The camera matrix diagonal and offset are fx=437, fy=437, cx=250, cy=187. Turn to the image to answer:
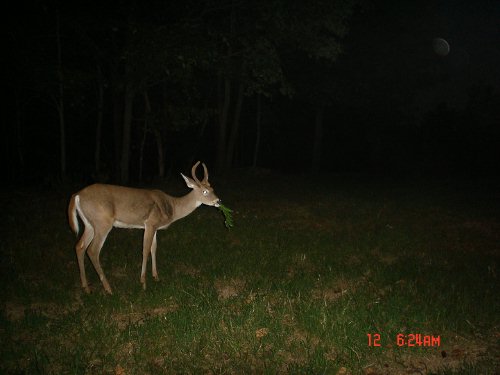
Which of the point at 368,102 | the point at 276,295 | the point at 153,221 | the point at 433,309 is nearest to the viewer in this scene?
the point at 433,309

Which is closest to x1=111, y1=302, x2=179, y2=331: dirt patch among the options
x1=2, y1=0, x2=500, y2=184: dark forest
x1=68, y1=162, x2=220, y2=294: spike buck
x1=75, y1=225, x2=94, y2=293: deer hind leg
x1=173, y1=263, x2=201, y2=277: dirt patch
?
x1=68, y1=162, x2=220, y2=294: spike buck

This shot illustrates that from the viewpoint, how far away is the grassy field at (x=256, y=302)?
4340 mm

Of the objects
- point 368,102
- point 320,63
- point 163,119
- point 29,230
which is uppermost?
point 320,63

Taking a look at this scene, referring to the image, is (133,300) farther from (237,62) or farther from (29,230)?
(237,62)

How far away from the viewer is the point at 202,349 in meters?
4.48

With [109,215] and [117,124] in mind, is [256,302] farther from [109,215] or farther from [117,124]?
[117,124]

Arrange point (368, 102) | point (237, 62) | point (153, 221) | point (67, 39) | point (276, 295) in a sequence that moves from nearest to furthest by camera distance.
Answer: point (276, 295)
point (153, 221)
point (67, 39)
point (237, 62)
point (368, 102)

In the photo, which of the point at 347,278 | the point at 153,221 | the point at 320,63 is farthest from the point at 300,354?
the point at 320,63

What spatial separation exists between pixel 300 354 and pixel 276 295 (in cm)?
146
